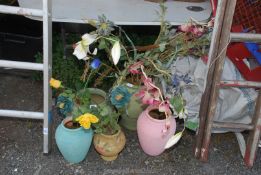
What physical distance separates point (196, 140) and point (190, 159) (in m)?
0.14

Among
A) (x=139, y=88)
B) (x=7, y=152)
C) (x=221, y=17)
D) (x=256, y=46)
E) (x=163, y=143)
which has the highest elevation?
(x=221, y=17)

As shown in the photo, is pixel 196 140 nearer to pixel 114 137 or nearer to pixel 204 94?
pixel 204 94

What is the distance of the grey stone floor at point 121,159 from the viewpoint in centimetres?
254

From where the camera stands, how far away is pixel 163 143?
100 inches

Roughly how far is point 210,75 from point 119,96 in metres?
0.57

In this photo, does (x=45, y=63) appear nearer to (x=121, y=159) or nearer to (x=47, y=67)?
(x=47, y=67)

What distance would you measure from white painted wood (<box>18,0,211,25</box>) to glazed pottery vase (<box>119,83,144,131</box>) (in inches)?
19.0

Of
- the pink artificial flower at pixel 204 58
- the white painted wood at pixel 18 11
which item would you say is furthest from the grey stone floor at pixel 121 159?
the white painted wood at pixel 18 11

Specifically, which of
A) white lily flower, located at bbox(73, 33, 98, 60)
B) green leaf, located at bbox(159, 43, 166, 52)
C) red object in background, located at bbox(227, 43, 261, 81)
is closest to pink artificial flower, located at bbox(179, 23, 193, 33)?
green leaf, located at bbox(159, 43, 166, 52)

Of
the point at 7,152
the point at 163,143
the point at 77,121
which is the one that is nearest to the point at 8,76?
the point at 7,152

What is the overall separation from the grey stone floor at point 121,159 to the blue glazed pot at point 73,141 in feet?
0.34

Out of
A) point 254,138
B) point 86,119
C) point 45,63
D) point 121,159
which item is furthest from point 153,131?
point 45,63

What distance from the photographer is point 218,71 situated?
2.35 metres

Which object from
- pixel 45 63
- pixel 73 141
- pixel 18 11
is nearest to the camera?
pixel 18 11
